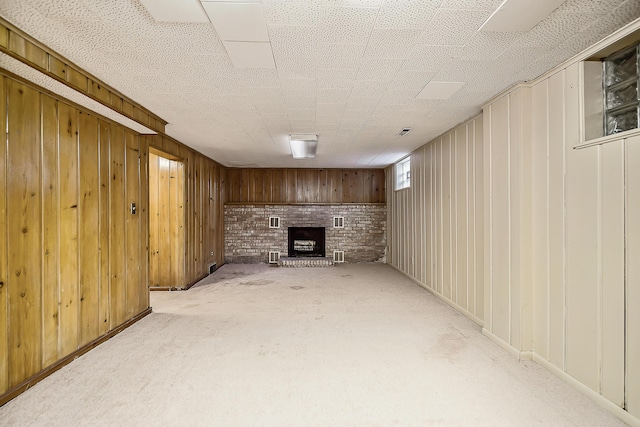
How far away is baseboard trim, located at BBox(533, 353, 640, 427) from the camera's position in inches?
68.1

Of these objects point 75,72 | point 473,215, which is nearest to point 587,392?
point 473,215

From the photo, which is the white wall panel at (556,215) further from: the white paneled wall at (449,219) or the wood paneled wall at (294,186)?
the wood paneled wall at (294,186)

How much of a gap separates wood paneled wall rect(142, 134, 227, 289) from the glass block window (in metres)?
4.53

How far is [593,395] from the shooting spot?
194cm

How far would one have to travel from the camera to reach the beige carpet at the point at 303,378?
180 centimetres

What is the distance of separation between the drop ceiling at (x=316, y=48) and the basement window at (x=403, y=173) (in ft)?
9.14

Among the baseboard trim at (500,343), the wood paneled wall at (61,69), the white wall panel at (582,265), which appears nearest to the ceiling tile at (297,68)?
the wood paneled wall at (61,69)

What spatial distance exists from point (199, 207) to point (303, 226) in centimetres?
272

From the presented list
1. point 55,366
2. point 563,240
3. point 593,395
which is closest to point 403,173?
point 563,240

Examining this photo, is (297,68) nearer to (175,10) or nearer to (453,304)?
(175,10)

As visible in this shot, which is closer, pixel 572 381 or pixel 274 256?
pixel 572 381

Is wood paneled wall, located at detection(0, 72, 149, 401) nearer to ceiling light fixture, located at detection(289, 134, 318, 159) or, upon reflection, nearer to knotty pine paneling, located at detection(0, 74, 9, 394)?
knotty pine paneling, located at detection(0, 74, 9, 394)

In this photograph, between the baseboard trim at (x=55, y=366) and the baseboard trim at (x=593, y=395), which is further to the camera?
the baseboard trim at (x=55, y=366)

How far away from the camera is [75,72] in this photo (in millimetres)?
2223
